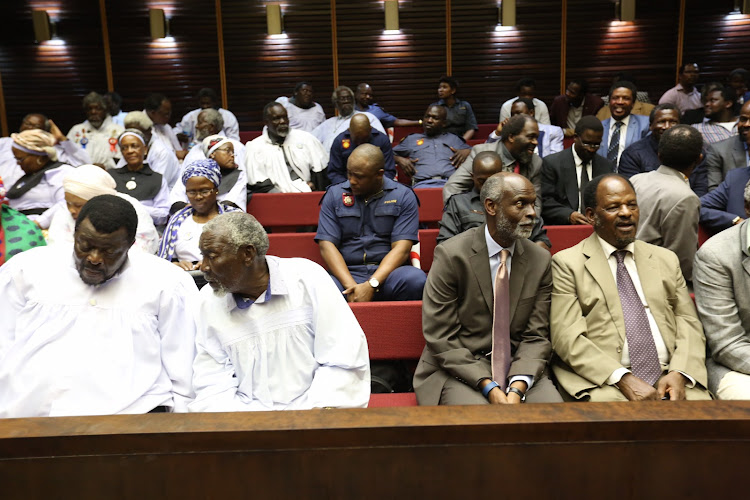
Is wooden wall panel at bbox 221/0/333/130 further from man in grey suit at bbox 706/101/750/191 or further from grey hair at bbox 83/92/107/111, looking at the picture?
man in grey suit at bbox 706/101/750/191

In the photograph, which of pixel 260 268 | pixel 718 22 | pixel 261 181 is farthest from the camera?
pixel 718 22

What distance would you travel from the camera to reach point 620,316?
7.22ft

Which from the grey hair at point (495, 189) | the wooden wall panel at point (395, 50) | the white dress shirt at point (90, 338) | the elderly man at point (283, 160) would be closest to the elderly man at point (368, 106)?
the wooden wall panel at point (395, 50)

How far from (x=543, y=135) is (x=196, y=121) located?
11.2 ft

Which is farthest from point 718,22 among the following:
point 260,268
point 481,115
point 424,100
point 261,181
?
point 260,268

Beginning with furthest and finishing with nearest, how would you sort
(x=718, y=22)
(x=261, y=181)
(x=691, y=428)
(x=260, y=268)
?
(x=718, y=22), (x=261, y=181), (x=260, y=268), (x=691, y=428)

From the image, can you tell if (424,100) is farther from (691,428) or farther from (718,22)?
(691,428)

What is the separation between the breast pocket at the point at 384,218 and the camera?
10.7ft

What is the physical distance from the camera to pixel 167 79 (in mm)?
7805

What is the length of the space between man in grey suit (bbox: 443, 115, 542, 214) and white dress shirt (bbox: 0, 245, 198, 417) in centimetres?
195

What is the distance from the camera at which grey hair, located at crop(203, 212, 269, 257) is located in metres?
1.84

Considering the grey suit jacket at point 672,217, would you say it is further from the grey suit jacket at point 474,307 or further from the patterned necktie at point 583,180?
the patterned necktie at point 583,180

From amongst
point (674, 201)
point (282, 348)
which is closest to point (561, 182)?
point (674, 201)

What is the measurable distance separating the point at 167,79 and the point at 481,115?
12.5 feet
